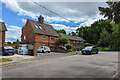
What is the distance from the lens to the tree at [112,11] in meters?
9.65

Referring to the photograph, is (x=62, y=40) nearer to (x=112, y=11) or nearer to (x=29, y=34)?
(x=29, y=34)

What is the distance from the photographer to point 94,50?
19.2 metres

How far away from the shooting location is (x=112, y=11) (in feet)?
32.8

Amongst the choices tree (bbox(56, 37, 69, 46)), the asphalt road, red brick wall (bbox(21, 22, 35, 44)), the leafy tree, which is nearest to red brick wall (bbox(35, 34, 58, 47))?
red brick wall (bbox(21, 22, 35, 44))

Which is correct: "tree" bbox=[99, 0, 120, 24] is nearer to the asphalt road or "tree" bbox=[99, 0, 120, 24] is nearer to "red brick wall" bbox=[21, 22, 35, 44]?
the asphalt road

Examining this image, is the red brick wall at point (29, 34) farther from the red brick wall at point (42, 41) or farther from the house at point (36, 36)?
the red brick wall at point (42, 41)

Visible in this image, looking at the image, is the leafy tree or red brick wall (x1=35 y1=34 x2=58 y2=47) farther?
the leafy tree

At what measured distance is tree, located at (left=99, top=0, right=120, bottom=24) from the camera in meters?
9.65

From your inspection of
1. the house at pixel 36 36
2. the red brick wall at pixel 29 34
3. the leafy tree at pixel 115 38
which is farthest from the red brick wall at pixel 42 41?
the leafy tree at pixel 115 38

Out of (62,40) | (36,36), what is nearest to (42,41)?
(36,36)

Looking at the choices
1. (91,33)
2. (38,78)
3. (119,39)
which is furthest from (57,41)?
(91,33)

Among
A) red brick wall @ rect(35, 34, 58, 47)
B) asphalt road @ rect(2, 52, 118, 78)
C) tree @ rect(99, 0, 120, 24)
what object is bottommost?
asphalt road @ rect(2, 52, 118, 78)

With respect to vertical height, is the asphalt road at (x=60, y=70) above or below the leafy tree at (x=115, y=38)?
below

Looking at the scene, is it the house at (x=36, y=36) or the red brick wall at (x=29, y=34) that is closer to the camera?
the house at (x=36, y=36)
